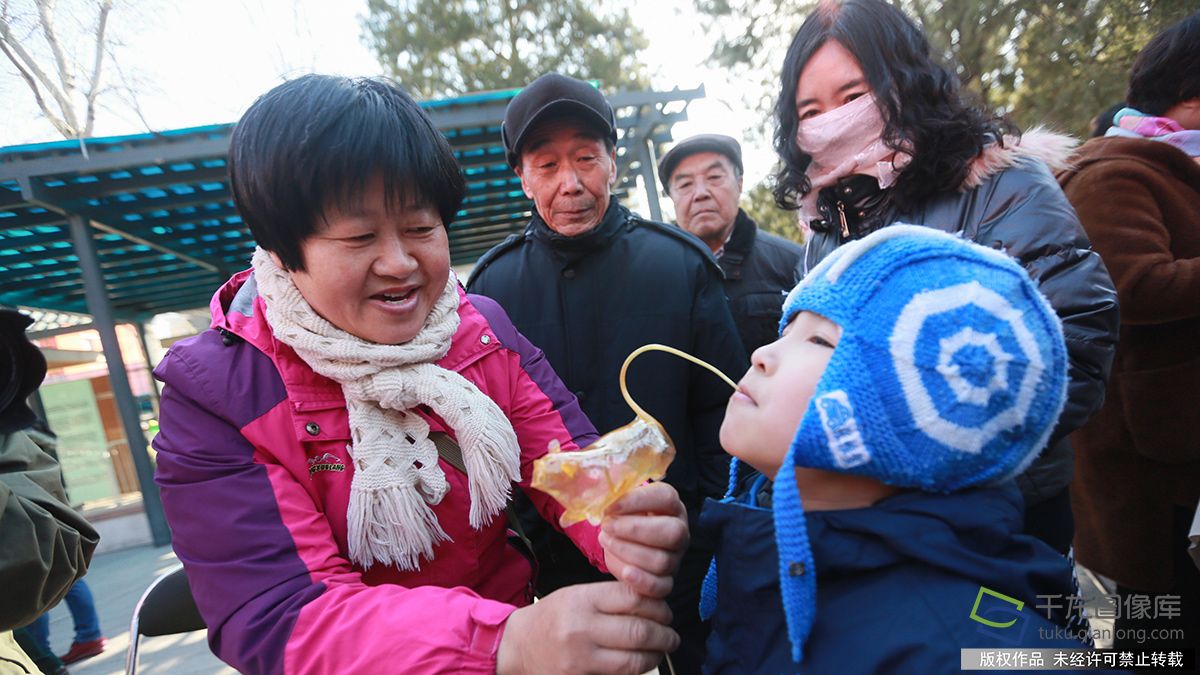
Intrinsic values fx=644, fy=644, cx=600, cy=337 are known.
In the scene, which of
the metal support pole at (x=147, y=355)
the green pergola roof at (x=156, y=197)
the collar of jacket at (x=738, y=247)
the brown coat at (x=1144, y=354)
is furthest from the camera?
the metal support pole at (x=147, y=355)

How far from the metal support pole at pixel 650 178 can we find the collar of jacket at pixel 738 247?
371 cm

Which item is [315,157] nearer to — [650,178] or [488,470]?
[488,470]

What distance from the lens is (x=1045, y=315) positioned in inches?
39.0

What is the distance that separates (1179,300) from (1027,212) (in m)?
0.86

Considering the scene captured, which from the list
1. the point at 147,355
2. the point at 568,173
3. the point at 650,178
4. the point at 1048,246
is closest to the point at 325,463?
the point at 568,173

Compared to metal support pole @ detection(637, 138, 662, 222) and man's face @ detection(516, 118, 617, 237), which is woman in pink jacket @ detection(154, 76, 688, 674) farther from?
metal support pole @ detection(637, 138, 662, 222)

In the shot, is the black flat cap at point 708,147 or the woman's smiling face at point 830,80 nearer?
the woman's smiling face at point 830,80

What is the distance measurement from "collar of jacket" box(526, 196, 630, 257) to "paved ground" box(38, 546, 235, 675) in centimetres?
195

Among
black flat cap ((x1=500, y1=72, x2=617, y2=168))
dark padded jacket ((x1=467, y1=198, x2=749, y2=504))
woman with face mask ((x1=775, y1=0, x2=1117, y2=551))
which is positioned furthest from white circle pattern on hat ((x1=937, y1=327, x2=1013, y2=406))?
black flat cap ((x1=500, y1=72, x2=617, y2=168))

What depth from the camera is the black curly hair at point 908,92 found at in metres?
1.62

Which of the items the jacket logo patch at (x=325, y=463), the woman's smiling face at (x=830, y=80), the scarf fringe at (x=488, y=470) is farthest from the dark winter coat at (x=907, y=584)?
the woman's smiling face at (x=830, y=80)

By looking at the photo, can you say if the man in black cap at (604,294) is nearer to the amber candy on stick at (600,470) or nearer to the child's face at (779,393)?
the child's face at (779,393)

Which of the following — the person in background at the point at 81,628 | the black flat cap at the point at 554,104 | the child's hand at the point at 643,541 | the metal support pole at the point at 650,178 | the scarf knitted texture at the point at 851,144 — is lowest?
the person in background at the point at 81,628

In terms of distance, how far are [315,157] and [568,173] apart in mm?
1216
